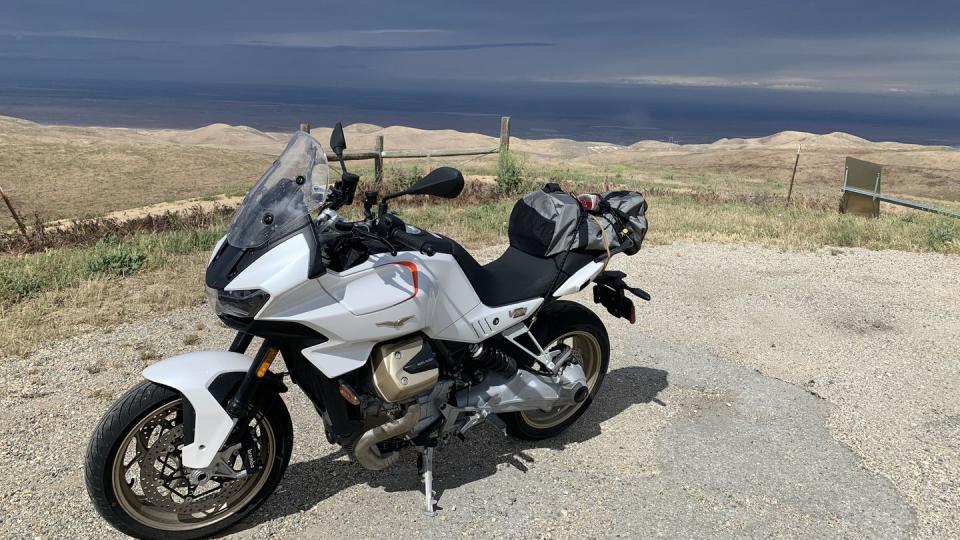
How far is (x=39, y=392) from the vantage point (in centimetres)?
488

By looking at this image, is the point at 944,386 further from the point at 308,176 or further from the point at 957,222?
the point at 957,222

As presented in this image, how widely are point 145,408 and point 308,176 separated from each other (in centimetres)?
129

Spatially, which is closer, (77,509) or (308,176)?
(308,176)

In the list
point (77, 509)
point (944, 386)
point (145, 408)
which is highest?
point (145, 408)

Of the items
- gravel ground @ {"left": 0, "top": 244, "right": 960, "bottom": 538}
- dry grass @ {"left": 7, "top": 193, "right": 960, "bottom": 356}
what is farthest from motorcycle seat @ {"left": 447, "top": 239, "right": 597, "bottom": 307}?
dry grass @ {"left": 7, "top": 193, "right": 960, "bottom": 356}

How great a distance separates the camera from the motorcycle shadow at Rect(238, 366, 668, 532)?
3863mm

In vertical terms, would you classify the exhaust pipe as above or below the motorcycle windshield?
below

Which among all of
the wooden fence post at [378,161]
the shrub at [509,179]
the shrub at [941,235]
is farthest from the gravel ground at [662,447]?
the wooden fence post at [378,161]

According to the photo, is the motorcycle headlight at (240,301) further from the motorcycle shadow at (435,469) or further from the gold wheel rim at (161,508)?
the motorcycle shadow at (435,469)

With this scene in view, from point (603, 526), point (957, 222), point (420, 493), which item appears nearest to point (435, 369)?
point (420, 493)

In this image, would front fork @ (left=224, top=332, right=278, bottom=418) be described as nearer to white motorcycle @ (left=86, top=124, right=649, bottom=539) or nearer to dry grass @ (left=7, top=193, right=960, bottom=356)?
white motorcycle @ (left=86, top=124, right=649, bottom=539)

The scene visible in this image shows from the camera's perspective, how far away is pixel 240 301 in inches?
114

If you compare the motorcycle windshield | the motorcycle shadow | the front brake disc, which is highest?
the motorcycle windshield

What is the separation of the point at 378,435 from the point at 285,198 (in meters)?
1.28
